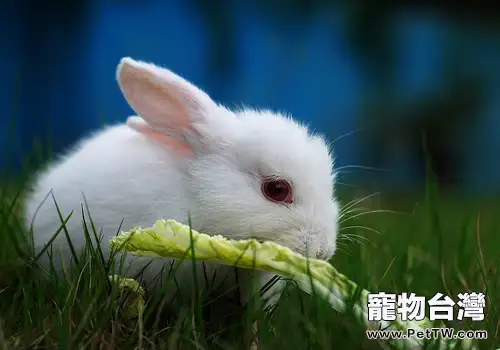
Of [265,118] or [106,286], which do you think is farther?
[265,118]

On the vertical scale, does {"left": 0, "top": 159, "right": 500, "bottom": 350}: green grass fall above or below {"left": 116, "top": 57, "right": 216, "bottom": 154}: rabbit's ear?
below

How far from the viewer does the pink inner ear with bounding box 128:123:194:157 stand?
2.62 m

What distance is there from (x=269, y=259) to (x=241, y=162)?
1.61ft

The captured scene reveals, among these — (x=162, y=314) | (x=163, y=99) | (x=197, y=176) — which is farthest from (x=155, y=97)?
(x=162, y=314)

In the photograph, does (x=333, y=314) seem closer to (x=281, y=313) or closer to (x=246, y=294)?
(x=281, y=313)

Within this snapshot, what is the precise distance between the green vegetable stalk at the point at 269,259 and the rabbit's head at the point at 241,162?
26 centimetres

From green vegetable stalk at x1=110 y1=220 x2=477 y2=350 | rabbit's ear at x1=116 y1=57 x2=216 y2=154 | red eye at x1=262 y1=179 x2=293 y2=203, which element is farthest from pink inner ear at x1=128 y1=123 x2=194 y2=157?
green vegetable stalk at x1=110 y1=220 x2=477 y2=350

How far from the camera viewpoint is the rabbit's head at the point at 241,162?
2387 millimetres

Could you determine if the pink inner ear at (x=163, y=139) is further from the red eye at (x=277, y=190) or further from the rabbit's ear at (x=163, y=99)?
the red eye at (x=277, y=190)

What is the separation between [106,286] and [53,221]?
63cm

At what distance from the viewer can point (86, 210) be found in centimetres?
254

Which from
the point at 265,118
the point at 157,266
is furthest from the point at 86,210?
the point at 265,118

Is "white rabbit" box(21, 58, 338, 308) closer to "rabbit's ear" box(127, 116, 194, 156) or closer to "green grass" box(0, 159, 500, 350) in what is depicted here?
"rabbit's ear" box(127, 116, 194, 156)

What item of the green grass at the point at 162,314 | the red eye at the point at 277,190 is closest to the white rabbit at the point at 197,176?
the red eye at the point at 277,190
